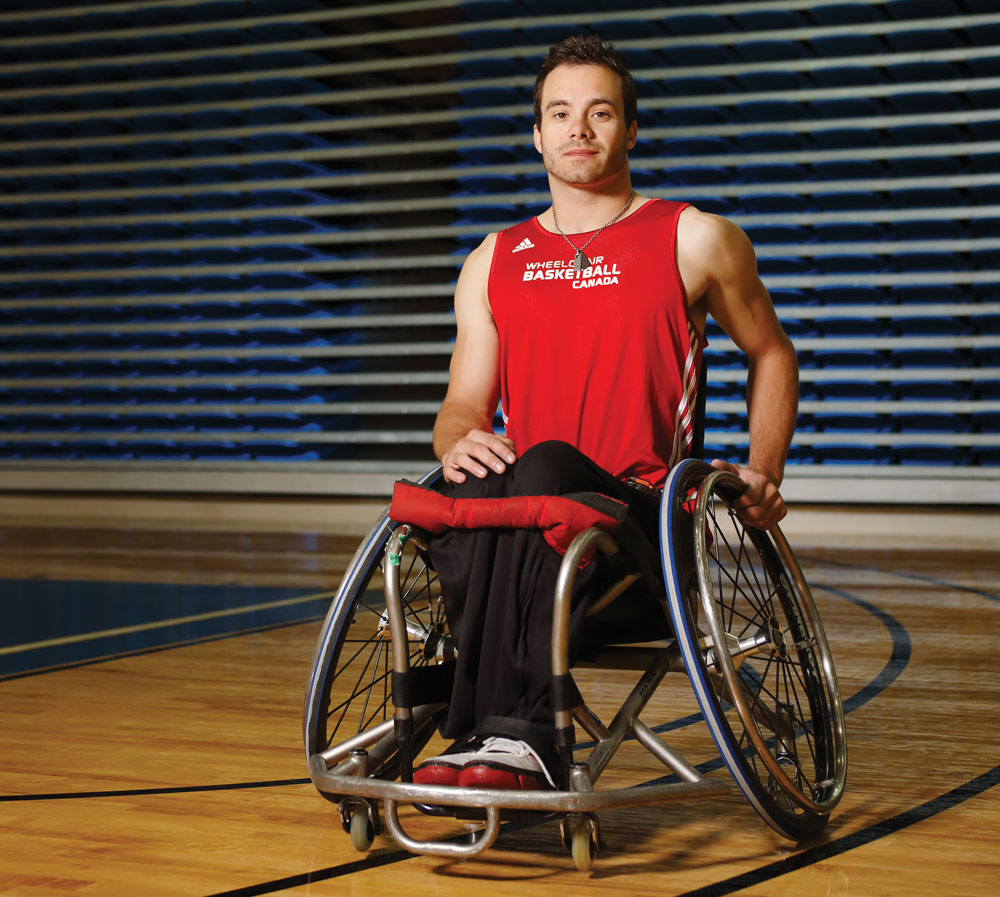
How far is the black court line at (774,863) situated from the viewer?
1.47m

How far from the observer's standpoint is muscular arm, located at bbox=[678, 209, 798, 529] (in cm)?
178

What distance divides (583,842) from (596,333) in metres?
0.67

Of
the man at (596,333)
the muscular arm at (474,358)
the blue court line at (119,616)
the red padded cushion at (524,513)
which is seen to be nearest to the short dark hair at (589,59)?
the man at (596,333)

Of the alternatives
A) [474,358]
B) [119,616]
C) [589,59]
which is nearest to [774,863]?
[474,358]

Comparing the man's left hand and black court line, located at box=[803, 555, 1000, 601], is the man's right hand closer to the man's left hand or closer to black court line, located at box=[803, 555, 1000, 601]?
the man's left hand

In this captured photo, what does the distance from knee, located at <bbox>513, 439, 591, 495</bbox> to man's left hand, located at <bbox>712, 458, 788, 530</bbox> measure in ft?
0.84

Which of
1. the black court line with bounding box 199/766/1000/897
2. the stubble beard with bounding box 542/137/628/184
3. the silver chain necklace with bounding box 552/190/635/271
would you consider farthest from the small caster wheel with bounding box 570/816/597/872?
the stubble beard with bounding box 542/137/628/184

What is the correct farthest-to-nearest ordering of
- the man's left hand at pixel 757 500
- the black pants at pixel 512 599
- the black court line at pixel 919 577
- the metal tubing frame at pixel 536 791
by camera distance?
the black court line at pixel 919 577 < the man's left hand at pixel 757 500 < the black pants at pixel 512 599 < the metal tubing frame at pixel 536 791

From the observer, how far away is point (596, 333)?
1.75 meters

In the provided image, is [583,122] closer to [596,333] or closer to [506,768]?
[596,333]

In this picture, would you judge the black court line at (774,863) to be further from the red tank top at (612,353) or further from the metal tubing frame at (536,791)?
the red tank top at (612,353)

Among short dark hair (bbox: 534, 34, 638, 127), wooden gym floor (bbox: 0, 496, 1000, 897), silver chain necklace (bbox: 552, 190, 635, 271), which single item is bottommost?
wooden gym floor (bbox: 0, 496, 1000, 897)

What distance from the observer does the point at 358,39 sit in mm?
6910

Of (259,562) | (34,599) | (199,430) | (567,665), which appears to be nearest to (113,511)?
(199,430)
